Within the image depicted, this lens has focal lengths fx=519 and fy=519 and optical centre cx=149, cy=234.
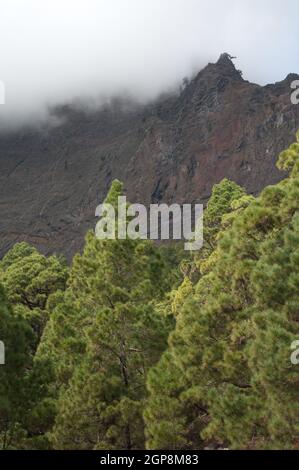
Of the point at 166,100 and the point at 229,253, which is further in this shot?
the point at 166,100

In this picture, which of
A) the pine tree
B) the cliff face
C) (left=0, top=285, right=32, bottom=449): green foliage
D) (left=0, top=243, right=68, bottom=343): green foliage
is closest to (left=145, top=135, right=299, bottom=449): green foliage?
the pine tree

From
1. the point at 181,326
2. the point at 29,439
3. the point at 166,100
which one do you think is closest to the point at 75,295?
the point at 29,439

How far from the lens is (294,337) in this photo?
29.6 feet

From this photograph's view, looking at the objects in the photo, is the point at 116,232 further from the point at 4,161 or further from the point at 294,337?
the point at 4,161

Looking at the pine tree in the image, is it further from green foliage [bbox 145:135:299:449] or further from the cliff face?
the cliff face

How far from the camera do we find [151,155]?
93.1 meters

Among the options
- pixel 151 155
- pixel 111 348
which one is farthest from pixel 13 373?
pixel 151 155

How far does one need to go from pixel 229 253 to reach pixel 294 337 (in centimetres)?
305

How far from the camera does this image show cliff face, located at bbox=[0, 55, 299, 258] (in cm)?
8112

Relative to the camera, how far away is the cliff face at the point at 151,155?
81125 mm

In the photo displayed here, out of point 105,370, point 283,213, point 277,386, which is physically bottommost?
point 105,370

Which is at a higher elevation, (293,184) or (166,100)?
(166,100)

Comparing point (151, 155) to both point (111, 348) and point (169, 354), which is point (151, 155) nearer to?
point (111, 348)
